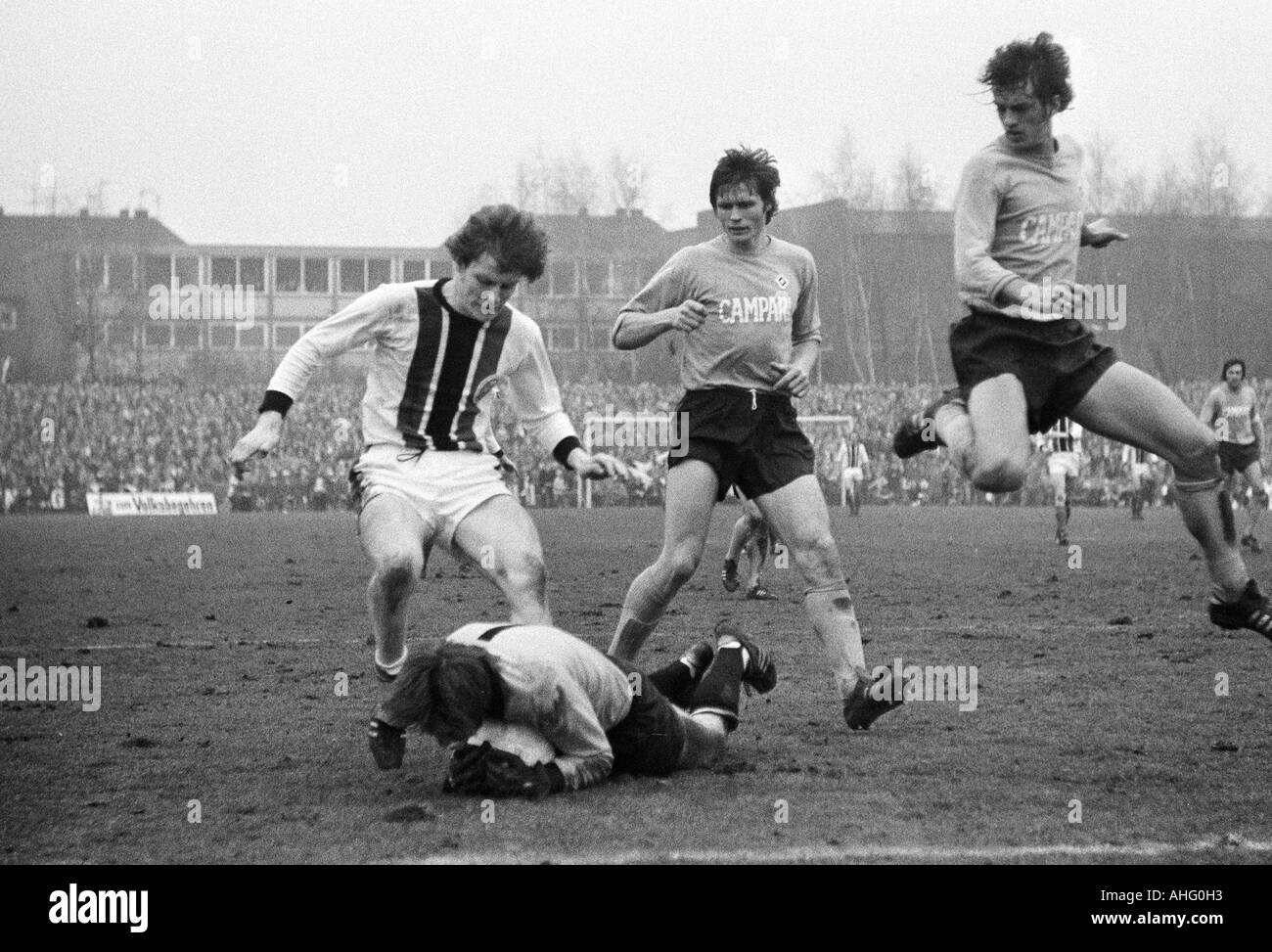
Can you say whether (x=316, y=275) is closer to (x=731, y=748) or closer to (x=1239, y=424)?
(x=1239, y=424)

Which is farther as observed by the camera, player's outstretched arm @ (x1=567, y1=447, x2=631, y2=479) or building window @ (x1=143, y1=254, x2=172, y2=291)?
building window @ (x1=143, y1=254, x2=172, y2=291)

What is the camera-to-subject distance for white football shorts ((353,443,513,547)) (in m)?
6.74

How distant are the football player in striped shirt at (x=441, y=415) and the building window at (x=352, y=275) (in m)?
59.7

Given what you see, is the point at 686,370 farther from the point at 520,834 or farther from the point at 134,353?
the point at 134,353

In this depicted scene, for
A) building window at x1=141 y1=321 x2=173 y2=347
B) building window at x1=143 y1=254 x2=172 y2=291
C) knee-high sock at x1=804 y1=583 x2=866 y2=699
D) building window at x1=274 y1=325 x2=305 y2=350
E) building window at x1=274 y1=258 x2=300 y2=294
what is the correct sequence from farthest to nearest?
building window at x1=274 y1=258 x2=300 y2=294
building window at x1=274 y1=325 x2=305 y2=350
building window at x1=141 y1=321 x2=173 y2=347
building window at x1=143 y1=254 x2=172 y2=291
knee-high sock at x1=804 y1=583 x2=866 y2=699

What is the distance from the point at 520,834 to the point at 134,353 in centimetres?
5044

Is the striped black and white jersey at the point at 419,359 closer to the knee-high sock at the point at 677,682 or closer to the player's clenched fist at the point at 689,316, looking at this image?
the player's clenched fist at the point at 689,316

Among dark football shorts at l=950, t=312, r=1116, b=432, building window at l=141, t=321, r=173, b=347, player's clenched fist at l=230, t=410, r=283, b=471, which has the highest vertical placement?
building window at l=141, t=321, r=173, b=347

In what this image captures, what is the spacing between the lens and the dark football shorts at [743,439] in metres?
7.12

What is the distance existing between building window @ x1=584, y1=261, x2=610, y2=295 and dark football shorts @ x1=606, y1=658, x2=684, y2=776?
163ft

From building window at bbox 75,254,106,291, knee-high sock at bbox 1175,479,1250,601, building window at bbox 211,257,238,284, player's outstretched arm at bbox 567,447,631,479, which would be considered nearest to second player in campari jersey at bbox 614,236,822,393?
player's outstretched arm at bbox 567,447,631,479

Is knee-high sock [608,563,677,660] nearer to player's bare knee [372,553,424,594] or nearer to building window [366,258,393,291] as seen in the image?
player's bare knee [372,553,424,594]

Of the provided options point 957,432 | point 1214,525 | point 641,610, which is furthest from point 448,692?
point 1214,525

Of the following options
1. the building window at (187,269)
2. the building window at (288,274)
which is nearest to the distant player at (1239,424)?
the building window at (288,274)
